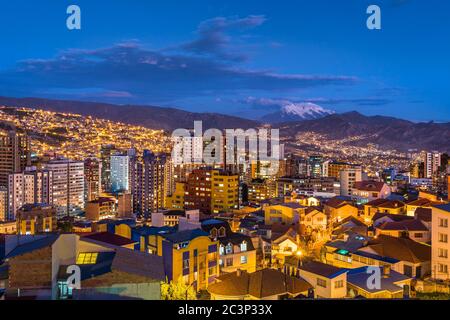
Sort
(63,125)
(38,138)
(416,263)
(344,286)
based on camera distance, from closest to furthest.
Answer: (344,286) → (416,263) → (38,138) → (63,125)

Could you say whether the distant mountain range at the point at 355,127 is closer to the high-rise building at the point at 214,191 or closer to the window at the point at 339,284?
the high-rise building at the point at 214,191

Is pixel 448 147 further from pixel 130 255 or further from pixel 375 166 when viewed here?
pixel 130 255

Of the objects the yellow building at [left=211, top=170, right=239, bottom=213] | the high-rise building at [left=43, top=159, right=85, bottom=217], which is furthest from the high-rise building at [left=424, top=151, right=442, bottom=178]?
the high-rise building at [left=43, top=159, right=85, bottom=217]

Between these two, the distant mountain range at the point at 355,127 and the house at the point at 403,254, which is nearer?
the house at the point at 403,254

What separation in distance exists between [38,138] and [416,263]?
142 ft

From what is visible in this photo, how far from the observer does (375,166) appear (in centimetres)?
3588

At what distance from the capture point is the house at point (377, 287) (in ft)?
18.1

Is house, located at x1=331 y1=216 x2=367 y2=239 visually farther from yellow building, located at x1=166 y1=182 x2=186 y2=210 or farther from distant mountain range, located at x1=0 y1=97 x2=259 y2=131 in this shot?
distant mountain range, located at x1=0 y1=97 x2=259 y2=131

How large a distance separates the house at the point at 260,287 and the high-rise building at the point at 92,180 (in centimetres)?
2356

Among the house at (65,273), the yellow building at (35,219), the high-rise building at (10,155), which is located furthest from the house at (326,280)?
the high-rise building at (10,155)

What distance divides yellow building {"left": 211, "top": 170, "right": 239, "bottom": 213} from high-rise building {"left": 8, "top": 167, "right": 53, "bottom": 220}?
9212 mm
